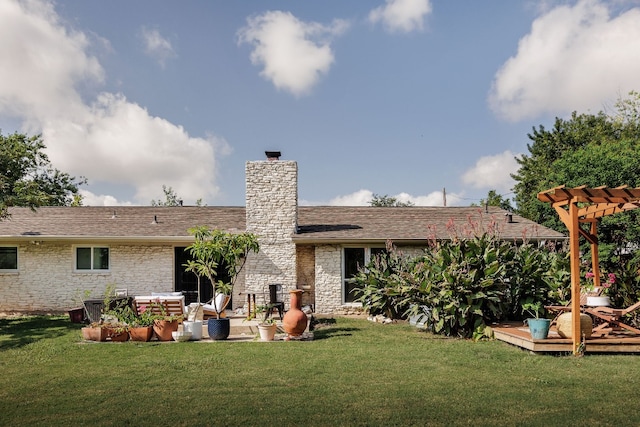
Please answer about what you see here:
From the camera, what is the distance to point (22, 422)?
5191 millimetres

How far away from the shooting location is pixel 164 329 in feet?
34.5

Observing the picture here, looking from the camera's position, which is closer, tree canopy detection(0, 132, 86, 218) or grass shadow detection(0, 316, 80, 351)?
grass shadow detection(0, 316, 80, 351)

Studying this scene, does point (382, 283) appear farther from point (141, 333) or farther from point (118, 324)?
point (118, 324)

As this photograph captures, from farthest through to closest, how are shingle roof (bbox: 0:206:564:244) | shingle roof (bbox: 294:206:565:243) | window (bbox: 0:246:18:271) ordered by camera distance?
window (bbox: 0:246:18:271) → shingle roof (bbox: 0:206:564:244) → shingle roof (bbox: 294:206:565:243)

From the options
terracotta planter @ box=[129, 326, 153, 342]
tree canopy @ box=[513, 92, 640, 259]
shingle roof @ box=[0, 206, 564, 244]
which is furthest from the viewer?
tree canopy @ box=[513, 92, 640, 259]

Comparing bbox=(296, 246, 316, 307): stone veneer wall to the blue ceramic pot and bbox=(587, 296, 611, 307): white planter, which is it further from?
bbox=(587, 296, 611, 307): white planter

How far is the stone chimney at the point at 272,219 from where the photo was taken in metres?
15.0

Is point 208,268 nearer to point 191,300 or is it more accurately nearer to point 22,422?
point 191,300

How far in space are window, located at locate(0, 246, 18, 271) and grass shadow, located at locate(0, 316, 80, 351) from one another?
73.9 inches

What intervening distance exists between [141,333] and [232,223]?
672 centimetres

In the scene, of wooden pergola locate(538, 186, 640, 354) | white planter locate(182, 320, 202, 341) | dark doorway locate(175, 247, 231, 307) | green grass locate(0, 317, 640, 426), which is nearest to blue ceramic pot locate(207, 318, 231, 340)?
white planter locate(182, 320, 202, 341)

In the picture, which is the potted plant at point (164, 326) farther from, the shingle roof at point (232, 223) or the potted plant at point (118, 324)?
the shingle roof at point (232, 223)

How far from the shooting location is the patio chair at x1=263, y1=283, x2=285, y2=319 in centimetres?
1306

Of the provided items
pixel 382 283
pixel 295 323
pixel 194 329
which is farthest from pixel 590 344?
pixel 194 329
